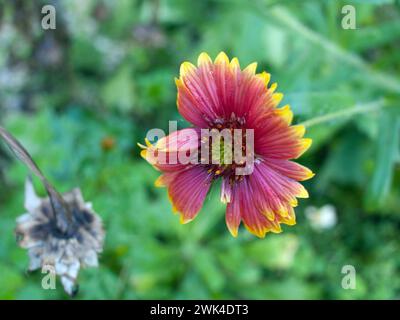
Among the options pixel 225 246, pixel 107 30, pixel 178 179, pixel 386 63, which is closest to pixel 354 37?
pixel 386 63

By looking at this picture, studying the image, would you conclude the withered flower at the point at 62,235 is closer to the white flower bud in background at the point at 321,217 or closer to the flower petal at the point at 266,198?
the flower petal at the point at 266,198

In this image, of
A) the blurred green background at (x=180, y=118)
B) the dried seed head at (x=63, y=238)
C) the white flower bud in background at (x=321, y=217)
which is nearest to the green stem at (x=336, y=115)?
the blurred green background at (x=180, y=118)

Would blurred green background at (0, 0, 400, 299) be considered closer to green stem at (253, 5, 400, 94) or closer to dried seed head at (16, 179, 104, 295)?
green stem at (253, 5, 400, 94)

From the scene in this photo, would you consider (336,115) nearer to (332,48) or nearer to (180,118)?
(332,48)

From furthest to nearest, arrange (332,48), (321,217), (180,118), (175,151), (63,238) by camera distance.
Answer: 1. (321,217)
2. (180,118)
3. (332,48)
4. (63,238)
5. (175,151)

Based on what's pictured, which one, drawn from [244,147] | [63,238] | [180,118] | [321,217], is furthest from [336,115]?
[321,217]

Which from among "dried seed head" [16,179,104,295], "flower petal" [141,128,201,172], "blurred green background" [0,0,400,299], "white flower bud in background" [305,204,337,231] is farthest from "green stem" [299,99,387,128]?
"white flower bud in background" [305,204,337,231]
